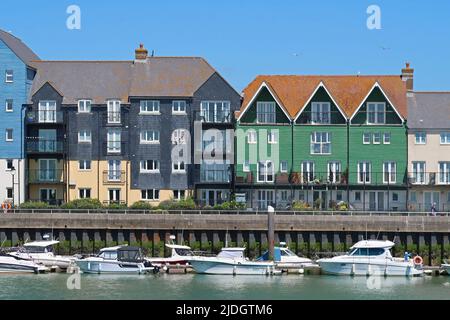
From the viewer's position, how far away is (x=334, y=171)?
240ft

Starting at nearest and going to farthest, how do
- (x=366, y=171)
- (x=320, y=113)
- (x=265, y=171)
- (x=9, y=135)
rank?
(x=265, y=171), (x=366, y=171), (x=9, y=135), (x=320, y=113)

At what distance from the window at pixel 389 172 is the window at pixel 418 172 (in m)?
1.47

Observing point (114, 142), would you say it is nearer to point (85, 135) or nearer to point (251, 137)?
point (85, 135)

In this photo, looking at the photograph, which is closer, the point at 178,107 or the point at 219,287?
the point at 219,287

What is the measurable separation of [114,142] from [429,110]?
2379cm

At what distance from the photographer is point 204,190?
72.4 m

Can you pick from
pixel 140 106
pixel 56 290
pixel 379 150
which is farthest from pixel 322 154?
pixel 56 290

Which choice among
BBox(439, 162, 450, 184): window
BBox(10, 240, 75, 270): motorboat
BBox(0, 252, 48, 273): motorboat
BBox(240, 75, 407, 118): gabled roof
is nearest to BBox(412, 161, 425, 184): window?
BBox(439, 162, 450, 184): window

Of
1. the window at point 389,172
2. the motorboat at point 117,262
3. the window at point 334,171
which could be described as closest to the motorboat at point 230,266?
the motorboat at point 117,262

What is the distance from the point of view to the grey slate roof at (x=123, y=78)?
241 feet

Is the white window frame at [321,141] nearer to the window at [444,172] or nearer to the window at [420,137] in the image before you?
the window at [420,137]

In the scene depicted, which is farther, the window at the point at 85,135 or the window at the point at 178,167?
the window at the point at 85,135

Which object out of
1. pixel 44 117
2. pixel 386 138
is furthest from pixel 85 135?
pixel 386 138

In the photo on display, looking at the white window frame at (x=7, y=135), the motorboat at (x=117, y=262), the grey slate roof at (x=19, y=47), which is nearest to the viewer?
the motorboat at (x=117, y=262)
